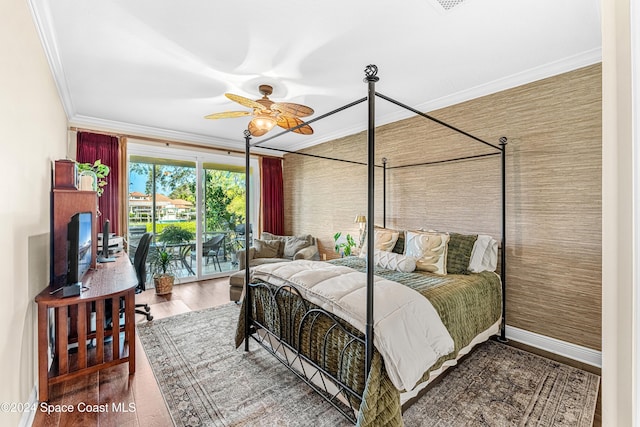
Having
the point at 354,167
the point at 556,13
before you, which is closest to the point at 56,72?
the point at 354,167

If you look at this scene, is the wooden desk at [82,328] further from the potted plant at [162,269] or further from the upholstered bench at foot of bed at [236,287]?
the potted plant at [162,269]

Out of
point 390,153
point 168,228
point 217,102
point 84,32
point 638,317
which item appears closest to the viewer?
point 638,317

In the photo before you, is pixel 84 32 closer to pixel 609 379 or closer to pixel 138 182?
pixel 138 182

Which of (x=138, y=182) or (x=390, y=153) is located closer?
(x=390, y=153)

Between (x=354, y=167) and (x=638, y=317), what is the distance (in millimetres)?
4231

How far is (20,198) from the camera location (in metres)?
1.72

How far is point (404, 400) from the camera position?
175 cm

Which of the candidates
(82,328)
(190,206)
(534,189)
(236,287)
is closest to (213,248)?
(190,206)

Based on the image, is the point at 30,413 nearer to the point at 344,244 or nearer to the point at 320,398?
the point at 320,398

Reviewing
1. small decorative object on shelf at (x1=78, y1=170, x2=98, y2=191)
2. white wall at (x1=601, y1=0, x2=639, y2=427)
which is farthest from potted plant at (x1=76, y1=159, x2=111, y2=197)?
white wall at (x1=601, y1=0, x2=639, y2=427)

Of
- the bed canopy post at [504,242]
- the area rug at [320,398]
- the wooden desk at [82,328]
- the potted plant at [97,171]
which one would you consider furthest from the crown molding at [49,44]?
the bed canopy post at [504,242]

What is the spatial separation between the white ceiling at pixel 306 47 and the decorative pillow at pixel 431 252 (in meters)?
1.58

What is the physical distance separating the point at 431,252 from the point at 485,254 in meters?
0.55

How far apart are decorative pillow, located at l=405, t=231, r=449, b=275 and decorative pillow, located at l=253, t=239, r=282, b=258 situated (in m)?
2.47
